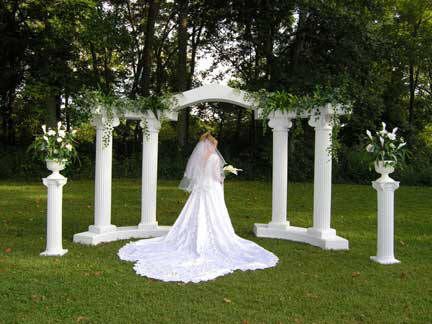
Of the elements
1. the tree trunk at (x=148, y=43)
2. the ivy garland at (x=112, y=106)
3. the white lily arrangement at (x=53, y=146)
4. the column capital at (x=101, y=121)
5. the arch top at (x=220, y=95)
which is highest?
the tree trunk at (x=148, y=43)

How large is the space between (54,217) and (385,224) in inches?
226

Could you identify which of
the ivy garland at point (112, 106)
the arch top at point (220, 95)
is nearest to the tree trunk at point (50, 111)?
the ivy garland at point (112, 106)

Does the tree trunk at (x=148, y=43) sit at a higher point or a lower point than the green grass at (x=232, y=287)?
higher

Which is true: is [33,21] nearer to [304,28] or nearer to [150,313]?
[304,28]

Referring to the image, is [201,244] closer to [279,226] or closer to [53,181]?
[279,226]

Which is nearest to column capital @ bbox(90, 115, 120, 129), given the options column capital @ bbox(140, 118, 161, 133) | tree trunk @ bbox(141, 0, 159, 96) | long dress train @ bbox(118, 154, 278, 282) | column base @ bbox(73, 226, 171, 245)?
column capital @ bbox(140, 118, 161, 133)

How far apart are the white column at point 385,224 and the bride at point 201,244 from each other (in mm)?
1812

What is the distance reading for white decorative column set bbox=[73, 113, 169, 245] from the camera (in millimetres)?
9070

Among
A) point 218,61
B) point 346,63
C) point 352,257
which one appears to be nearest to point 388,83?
point 346,63

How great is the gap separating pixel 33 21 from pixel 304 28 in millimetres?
12167

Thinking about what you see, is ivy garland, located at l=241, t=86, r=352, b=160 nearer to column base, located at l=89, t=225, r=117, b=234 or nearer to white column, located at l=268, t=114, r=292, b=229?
white column, located at l=268, t=114, r=292, b=229

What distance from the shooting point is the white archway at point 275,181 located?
29.0 ft

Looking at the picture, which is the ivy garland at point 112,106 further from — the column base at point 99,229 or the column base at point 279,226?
the column base at point 279,226

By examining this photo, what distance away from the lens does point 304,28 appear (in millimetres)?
20672
